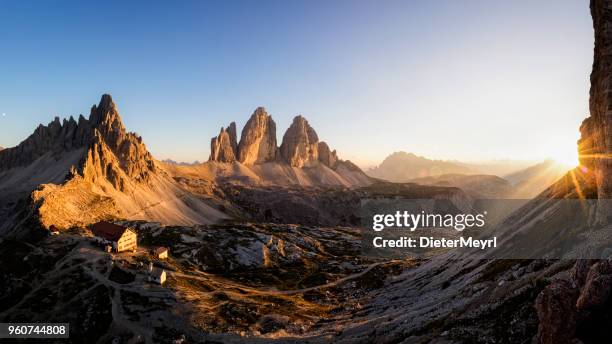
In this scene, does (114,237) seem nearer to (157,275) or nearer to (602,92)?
(157,275)

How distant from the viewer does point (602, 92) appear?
6412 centimetres

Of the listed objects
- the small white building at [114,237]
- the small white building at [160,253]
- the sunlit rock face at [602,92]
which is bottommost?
the small white building at [160,253]

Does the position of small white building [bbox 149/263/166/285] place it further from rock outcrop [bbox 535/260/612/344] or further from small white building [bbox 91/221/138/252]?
rock outcrop [bbox 535/260/612/344]

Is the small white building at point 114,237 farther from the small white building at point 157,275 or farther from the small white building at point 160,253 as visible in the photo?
the small white building at point 157,275

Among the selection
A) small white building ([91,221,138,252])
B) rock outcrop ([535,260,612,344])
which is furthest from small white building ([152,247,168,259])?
rock outcrop ([535,260,612,344])

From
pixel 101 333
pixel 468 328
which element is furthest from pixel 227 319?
pixel 468 328

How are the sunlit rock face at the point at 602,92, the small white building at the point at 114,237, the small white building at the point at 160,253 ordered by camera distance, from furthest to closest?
1. the small white building at the point at 160,253
2. the small white building at the point at 114,237
3. the sunlit rock face at the point at 602,92

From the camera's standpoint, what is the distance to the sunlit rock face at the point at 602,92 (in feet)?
203

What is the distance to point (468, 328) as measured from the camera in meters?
43.8

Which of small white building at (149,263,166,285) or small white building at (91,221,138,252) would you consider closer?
small white building at (149,263,166,285)

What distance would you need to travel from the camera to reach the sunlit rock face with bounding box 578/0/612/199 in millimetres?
62000

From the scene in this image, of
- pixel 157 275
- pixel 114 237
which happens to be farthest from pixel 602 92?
pixel 114 237

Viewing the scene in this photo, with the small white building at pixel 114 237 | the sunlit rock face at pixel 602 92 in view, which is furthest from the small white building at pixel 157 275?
the sunlit rock face at pixel 602 92

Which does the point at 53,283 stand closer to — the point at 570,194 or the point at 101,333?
the point at 101,333
